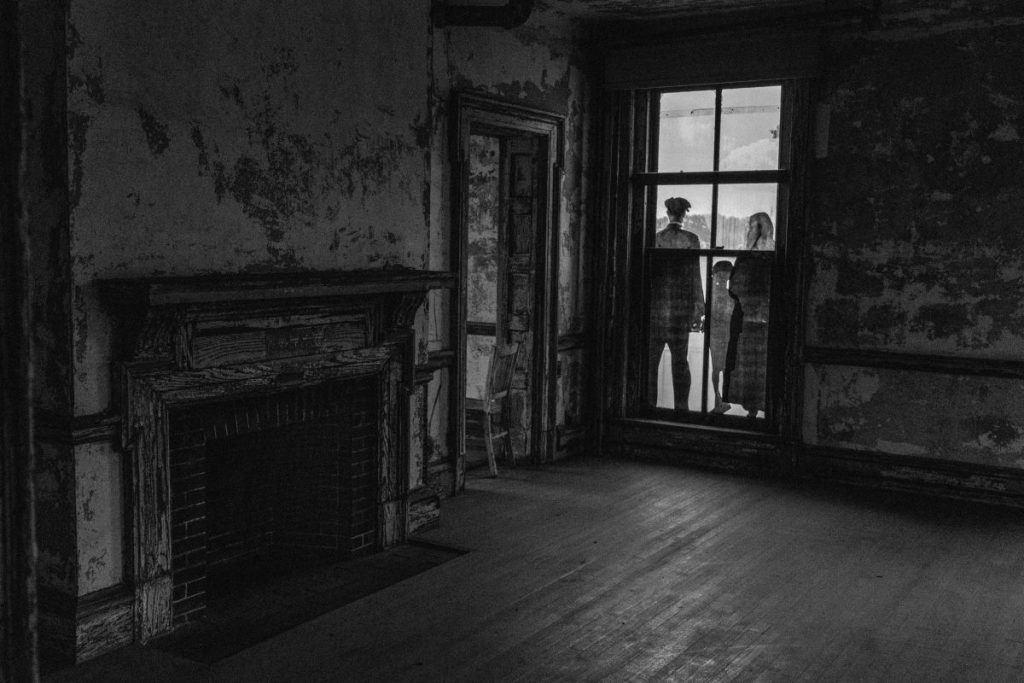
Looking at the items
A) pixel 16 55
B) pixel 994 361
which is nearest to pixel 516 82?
pixel 994 361

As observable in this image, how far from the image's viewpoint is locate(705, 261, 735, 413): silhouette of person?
7.45 metres

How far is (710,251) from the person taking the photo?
7.46 meters

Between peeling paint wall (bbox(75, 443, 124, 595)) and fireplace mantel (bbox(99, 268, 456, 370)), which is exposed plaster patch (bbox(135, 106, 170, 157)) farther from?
peeling paint wall (bbox(75, 443, 124, 595))

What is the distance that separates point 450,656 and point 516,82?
4139 mm

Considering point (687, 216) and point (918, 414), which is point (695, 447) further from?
point (687, 216)

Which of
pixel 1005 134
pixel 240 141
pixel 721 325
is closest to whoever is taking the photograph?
pixel 240 141

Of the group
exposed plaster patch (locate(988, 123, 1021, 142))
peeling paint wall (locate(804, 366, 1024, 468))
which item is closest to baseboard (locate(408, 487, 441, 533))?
peeling paint wall (locate(804, 366, 1024, 468))

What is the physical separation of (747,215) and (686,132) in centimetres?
78

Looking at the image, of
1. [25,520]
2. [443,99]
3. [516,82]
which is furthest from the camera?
[516,82]

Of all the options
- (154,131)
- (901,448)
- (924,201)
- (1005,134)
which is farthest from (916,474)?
(154,131)

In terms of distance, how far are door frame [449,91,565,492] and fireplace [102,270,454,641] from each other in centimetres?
111

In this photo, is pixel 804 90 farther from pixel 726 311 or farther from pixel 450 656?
pixel 450 656

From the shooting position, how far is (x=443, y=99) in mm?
6238

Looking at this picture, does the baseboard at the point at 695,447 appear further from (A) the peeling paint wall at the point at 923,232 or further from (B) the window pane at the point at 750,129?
(B) the window pane at the point at 750,129
